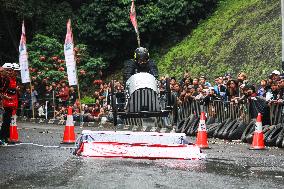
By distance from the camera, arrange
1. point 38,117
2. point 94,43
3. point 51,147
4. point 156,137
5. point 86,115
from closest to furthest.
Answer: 1. point 156,137
2. point 51,147
3. point 86,115
4. point 38,117
5. point 94,43

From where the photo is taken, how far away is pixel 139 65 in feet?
67.5

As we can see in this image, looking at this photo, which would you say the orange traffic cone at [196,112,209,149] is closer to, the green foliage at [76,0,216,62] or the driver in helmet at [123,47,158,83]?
the driver in helmet at [123,47,158,83]

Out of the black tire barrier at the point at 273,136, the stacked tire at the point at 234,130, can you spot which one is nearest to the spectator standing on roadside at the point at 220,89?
the stacked tire at the point at 234,130

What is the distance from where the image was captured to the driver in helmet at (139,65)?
20.4 m

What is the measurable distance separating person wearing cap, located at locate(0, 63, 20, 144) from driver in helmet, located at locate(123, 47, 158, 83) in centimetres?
349

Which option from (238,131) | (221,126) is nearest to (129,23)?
(221,126)

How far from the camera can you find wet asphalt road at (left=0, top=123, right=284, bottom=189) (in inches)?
413

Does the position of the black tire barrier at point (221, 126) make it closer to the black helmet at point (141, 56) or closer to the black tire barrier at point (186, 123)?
the black tire barrier at point (186, 123)

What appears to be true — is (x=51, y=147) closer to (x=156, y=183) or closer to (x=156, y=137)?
(x=156, y=137)

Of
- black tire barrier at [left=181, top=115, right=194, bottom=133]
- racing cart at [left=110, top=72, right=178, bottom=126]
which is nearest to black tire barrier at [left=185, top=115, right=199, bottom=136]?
black tire barrier at [left=181, top=115, right=194, bottom=133]

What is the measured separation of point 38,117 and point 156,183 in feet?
101

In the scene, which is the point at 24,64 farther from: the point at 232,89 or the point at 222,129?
the point at 222,129

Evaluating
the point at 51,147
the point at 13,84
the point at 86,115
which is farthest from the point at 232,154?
the point at 86,115

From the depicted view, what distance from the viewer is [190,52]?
148ft
